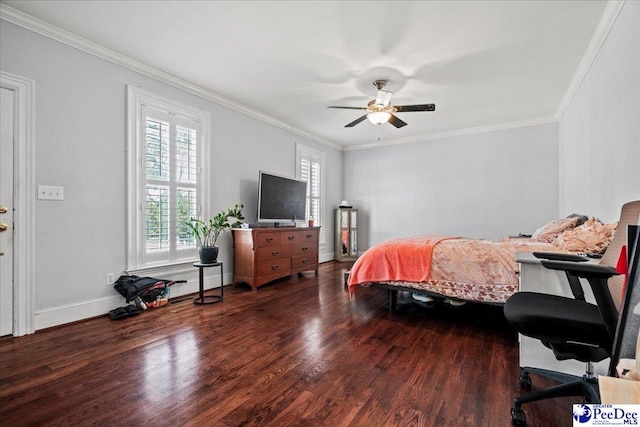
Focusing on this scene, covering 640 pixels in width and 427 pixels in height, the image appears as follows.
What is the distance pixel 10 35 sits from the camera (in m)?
2.35

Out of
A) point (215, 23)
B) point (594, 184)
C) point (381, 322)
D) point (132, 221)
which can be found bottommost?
point (381, 322)

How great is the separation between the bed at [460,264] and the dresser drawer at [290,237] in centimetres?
152

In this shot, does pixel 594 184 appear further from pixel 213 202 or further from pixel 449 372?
pixel 213 202

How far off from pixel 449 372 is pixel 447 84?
3.17 metres

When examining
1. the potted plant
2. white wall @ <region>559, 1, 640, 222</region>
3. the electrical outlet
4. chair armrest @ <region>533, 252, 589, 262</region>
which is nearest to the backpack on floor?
the potted plant

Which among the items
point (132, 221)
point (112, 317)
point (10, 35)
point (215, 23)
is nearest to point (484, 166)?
point (215, 23)

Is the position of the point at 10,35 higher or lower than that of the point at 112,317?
higher

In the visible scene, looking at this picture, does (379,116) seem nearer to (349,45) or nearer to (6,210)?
(349,45)

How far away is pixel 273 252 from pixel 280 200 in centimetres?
91

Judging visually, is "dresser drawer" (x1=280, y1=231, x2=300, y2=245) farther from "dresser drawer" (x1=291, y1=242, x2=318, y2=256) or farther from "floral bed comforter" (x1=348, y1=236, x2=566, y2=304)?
"floral bed comforter" (x1=348, y1=236, x2=566, y2=304)

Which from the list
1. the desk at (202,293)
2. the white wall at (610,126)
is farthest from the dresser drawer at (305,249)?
the white wall at (610,126)

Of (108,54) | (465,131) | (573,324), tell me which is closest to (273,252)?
(108,54)

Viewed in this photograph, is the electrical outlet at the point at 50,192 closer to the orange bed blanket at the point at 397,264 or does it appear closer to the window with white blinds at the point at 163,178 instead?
the window with white blinds at the point at 163,178

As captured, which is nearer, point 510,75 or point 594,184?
point 594,184
